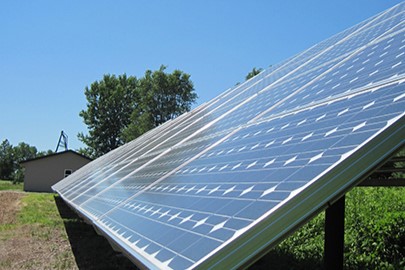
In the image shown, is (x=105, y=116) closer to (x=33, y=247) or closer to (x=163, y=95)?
(x=163, y=95)

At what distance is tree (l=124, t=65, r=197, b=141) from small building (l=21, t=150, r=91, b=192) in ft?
52.7

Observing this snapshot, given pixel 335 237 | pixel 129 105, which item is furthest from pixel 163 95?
pixel 335 237

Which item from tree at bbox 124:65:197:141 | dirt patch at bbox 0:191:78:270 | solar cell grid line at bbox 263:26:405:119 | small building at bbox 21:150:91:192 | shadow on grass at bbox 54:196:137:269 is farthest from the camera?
tree at bbox 124:65:197:141

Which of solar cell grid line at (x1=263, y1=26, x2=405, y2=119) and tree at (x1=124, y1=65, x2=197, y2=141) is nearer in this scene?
solar cell grid line at (x1=263, y1=26, x2=405, y2=119)

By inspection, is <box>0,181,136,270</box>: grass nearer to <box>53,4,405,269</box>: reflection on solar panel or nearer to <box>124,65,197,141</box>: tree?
<box>53,4,405,269</box>: reflection on solar panel

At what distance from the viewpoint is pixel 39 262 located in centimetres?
1155

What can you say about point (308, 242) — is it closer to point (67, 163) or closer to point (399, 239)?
point (399, 239)

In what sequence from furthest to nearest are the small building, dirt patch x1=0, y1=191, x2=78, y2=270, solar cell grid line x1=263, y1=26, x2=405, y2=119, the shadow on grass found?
the small building
dirt patch x1=0, y1=191, x2=78, y2=270
the shadow on grass
solar cell grid line x1=263, y1=26, x2=405, y2=119

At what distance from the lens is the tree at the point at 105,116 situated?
75688 mm

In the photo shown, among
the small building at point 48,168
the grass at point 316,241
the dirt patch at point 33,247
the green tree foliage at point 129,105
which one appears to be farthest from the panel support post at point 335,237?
the green tree foliage at point 129,105

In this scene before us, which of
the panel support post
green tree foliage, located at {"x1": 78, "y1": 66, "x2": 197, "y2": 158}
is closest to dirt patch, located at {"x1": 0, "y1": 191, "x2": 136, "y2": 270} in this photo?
the panel support post

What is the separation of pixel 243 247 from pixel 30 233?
51.4ft

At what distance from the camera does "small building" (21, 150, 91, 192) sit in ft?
162

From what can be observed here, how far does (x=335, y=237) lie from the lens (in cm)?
513
